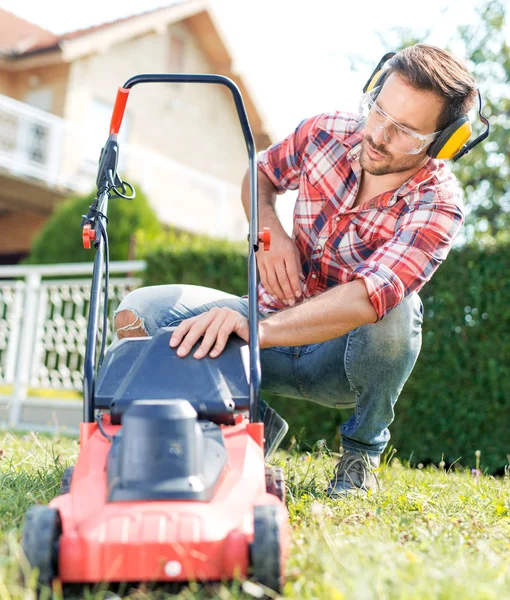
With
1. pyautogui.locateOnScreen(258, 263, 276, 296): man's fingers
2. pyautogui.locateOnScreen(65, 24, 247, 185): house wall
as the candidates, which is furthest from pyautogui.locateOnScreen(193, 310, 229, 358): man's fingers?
pyautogui.locateOnScreen(65, 24, 247, 185): house wall

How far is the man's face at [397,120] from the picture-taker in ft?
8.04

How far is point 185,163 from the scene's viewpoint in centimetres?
1658

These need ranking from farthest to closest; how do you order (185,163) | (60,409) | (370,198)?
(185,163)
(60,409)
(370,198)

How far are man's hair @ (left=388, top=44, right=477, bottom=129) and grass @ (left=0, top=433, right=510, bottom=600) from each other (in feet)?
4.06

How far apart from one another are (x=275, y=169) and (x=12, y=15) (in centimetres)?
1614

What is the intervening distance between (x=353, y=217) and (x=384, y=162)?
266mm

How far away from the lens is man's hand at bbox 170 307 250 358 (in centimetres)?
204

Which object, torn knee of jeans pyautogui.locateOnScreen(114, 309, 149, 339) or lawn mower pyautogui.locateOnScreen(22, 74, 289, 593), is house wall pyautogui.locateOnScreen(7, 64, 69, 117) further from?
lawn mower pyautogui.locateOnScreen(22, 74, 289, 593)

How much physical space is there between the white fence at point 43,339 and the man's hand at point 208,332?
15.0ft

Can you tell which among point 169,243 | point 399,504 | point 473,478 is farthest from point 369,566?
point 169,243

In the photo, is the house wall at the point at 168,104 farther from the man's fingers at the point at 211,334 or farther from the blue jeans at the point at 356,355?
the man's fingers at the point at 211,334

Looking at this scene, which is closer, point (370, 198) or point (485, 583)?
point (485, 583)

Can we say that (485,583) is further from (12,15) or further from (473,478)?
(12,15)

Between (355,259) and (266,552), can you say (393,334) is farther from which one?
(266,552)
